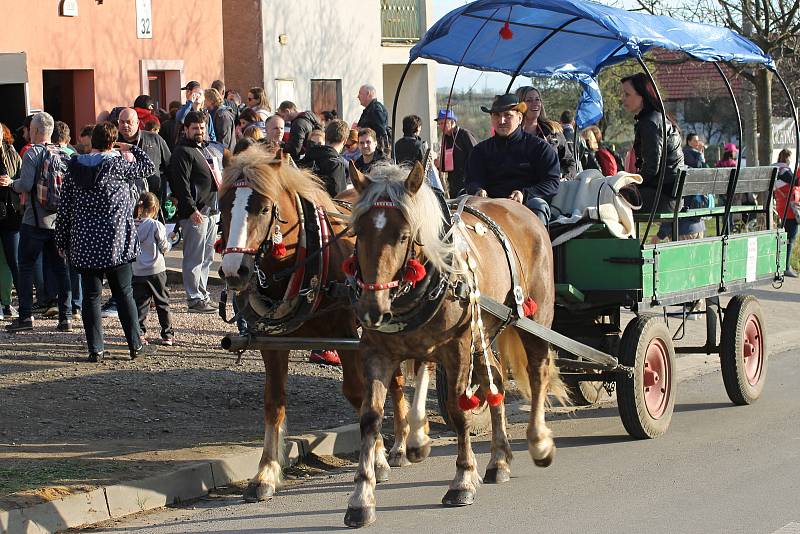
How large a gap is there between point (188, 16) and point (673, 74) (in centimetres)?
2292

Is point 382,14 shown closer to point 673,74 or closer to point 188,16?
point 188,16

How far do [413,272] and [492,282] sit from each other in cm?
104

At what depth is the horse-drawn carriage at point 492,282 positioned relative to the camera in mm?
6270

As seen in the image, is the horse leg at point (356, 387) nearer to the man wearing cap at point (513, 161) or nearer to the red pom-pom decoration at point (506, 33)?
the man wearing cap at point (513, 161)

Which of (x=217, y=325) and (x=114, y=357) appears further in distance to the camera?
(x=217, y=325)

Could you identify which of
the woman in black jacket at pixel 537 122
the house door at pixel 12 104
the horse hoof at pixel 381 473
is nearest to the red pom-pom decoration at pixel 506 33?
the woman in black jacket at pixel 537 122

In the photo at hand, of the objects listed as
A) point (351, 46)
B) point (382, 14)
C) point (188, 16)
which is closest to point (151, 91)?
point (188, 16)

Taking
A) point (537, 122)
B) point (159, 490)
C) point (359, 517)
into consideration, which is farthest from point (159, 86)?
point (359, 517)

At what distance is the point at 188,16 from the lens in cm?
2119

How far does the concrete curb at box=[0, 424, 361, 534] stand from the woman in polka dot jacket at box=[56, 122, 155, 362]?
2631mm

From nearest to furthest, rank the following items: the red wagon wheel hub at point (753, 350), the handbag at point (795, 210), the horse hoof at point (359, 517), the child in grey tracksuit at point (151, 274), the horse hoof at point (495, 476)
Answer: the horse hoof at point (359, 517) < the horse hoof at point (495, 476) < the red wagon wheel hub at point (753, 350) < the child in grey tracksuit at point (151, 274) < the handbag at point (795, 210)

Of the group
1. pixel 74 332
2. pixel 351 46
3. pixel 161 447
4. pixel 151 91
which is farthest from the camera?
pixel 351 46

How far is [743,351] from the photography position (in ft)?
31.4

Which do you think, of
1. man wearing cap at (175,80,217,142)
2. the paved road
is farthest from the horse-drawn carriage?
man wearing cap at (175,80,217,142)
